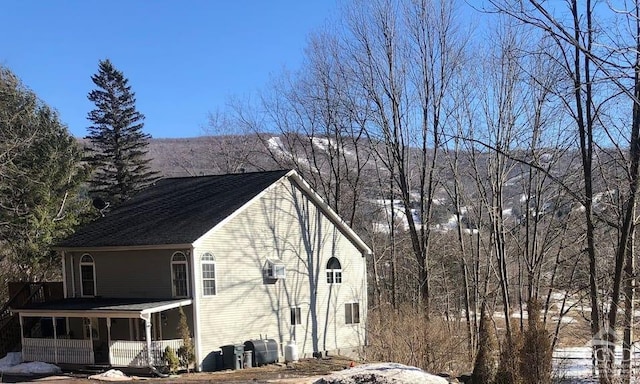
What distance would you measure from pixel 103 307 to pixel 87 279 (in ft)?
11.1

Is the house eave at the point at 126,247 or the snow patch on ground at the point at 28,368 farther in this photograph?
the house eave at the point at 126,247

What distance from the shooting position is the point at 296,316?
79.8 ft

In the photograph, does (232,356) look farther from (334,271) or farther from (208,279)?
(334,271)

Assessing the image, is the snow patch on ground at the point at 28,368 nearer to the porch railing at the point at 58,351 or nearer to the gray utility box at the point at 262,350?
the porch railing at the point at 58,351

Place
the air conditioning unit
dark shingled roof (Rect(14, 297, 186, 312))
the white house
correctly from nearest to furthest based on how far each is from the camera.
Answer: dark shingled roof (Rect(14, 297, 186, 312)), the white house, the air conditioning unit

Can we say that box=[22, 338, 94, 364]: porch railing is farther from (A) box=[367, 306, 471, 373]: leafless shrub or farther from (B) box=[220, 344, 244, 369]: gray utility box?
(A) box=[367, 306, 471, 373]: leafless shrub

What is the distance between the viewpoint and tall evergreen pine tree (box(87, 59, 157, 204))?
46.2 m

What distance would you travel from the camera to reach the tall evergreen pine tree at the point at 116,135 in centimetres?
4616

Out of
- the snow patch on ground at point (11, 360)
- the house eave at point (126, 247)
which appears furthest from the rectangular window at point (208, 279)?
the snow patch on ground at point (11, 360)

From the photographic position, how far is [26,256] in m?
26.9

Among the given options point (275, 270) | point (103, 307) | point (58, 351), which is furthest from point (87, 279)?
point (275, 270)

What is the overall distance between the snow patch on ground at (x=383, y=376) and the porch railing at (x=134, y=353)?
9352mm

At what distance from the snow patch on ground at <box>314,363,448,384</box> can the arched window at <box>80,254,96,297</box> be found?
45.5ft

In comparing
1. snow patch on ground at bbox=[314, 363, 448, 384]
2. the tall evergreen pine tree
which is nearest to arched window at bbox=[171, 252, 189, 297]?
snow patch on ground at bbox=[314, 363, 448, 384]
